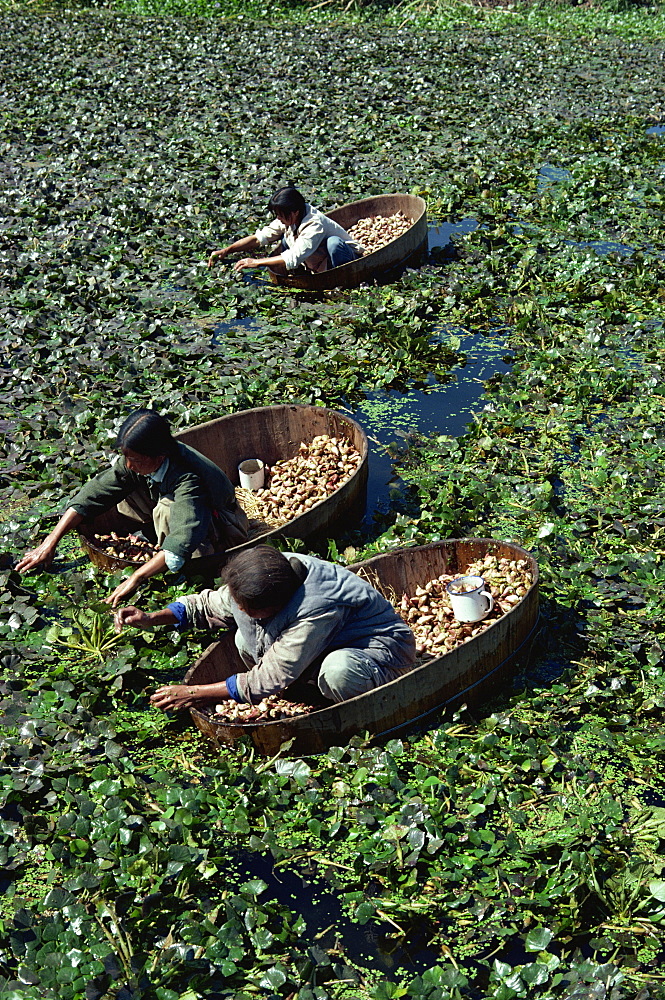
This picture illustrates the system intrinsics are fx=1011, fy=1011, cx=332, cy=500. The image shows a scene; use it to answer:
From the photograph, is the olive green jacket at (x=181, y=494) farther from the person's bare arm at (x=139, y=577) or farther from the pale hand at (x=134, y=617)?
the pale hand at (x=134, y=617)

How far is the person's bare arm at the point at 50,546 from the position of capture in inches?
202

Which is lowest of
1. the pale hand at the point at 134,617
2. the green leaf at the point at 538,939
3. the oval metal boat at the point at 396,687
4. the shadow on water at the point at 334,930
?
the shadow on water at the point at 334,930

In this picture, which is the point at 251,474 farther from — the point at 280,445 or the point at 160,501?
the point at 160,501

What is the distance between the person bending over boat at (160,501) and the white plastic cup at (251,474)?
661mm

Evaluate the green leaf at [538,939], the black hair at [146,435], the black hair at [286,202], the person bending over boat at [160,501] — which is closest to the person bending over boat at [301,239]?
the black hair at [286,202]

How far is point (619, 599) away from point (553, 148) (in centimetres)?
967

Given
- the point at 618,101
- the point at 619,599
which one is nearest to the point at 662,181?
the point at 618,101

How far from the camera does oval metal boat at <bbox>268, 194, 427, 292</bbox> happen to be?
8641 mm

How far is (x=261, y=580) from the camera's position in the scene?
3885mm

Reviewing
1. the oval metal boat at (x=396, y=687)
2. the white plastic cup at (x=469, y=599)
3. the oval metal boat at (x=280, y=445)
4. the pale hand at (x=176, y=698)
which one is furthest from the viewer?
the oval metal boat at (x=280, y=445)

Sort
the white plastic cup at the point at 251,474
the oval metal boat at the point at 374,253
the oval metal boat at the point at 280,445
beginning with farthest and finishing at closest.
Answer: the oval metal boat at the point at 374,253 → the white plastic cup at the point at 251,474 → the oval metal boat at the point at 280,445

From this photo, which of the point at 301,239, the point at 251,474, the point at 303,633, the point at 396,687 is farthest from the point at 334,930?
the point at 301,239

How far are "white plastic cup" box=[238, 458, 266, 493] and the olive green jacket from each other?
0.67m

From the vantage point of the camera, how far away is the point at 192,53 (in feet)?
61.4
